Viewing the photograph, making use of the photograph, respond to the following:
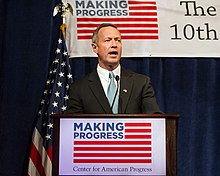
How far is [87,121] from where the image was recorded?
2.14 metres

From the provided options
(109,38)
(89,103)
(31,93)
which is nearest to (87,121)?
(89,103)

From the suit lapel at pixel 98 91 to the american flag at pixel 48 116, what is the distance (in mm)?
851

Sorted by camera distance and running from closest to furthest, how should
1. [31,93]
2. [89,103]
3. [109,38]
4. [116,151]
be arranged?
[116,151] < [89,103] < [109,38] < [31,93]

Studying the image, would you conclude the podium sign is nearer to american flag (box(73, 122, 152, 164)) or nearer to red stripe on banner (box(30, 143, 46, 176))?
american flag (box(73, 122, 152, 164))

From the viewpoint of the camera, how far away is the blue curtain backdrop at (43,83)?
153 inches

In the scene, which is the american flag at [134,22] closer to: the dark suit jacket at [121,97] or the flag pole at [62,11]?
the flag pole at [62,11]

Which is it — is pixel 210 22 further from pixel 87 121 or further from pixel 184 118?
pixel 87 121

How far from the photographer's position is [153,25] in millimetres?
3967

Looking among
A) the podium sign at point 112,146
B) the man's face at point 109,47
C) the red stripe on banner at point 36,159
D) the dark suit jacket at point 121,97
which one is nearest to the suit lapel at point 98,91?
the dark suit jacket at point 121,97

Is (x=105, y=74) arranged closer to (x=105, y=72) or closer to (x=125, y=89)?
(x=105, y=72)

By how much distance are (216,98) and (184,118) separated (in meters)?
0.33

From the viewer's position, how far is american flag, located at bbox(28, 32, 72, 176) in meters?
3.61

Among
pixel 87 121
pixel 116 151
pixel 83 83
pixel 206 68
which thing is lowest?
pixel 116 151

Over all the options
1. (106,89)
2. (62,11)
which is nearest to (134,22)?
(62,11)
